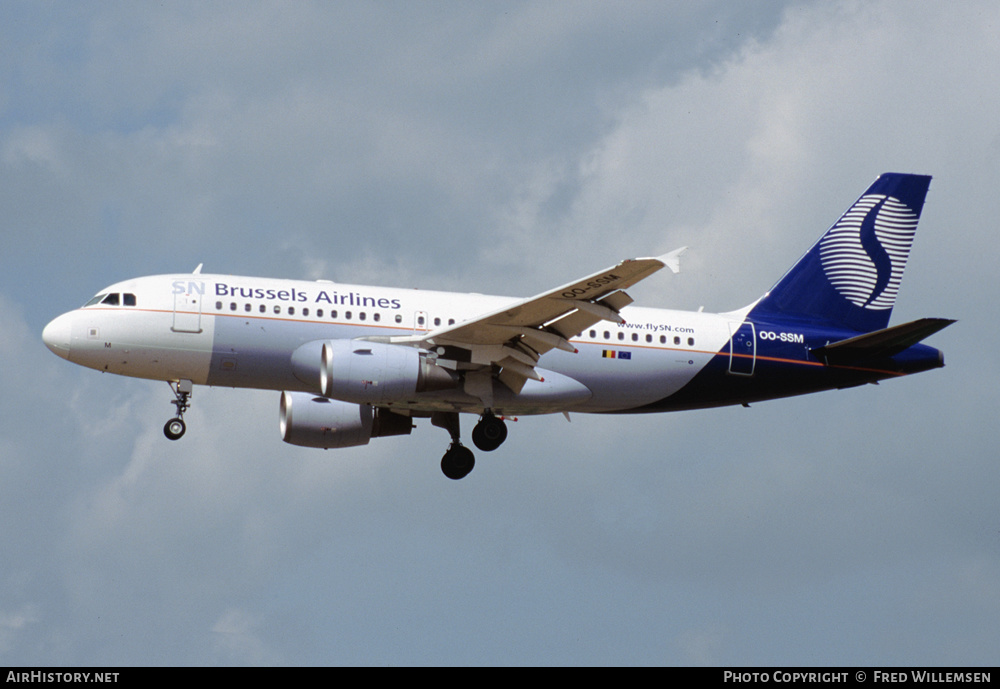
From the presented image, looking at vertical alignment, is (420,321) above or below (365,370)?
above

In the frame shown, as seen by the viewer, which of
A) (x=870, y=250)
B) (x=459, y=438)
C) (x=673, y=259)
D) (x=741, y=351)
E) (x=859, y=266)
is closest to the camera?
(x=673, y=259)

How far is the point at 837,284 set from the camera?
146ft

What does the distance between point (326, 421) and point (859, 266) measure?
1687cm

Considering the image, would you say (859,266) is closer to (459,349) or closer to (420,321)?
(459,349)

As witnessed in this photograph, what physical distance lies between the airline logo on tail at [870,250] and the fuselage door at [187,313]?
18877 mm

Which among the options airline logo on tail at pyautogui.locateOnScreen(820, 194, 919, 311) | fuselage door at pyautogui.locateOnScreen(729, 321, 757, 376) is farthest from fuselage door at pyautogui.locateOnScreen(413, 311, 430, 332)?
airline logo on tail at pyautogui.locateOnScreen(820, 194, 919, 311)

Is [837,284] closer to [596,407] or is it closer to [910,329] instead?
[910,329]

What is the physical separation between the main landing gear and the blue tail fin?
8743 millimetres

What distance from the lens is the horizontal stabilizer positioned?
1586 inches

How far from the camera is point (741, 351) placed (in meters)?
41.4

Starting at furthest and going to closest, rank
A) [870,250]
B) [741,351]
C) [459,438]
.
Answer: [870,250], [459,438], [741,351]

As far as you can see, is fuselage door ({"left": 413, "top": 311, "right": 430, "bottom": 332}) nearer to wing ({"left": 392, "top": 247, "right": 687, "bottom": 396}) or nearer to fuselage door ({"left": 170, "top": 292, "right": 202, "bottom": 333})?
wing ({"left": 392, "top": 247, "right": 687, "bottom": 396})

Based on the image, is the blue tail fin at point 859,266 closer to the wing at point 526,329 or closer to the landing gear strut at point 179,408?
the wing at point 526,329

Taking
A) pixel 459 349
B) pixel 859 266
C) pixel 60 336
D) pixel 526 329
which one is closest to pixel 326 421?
pixel 459 349
